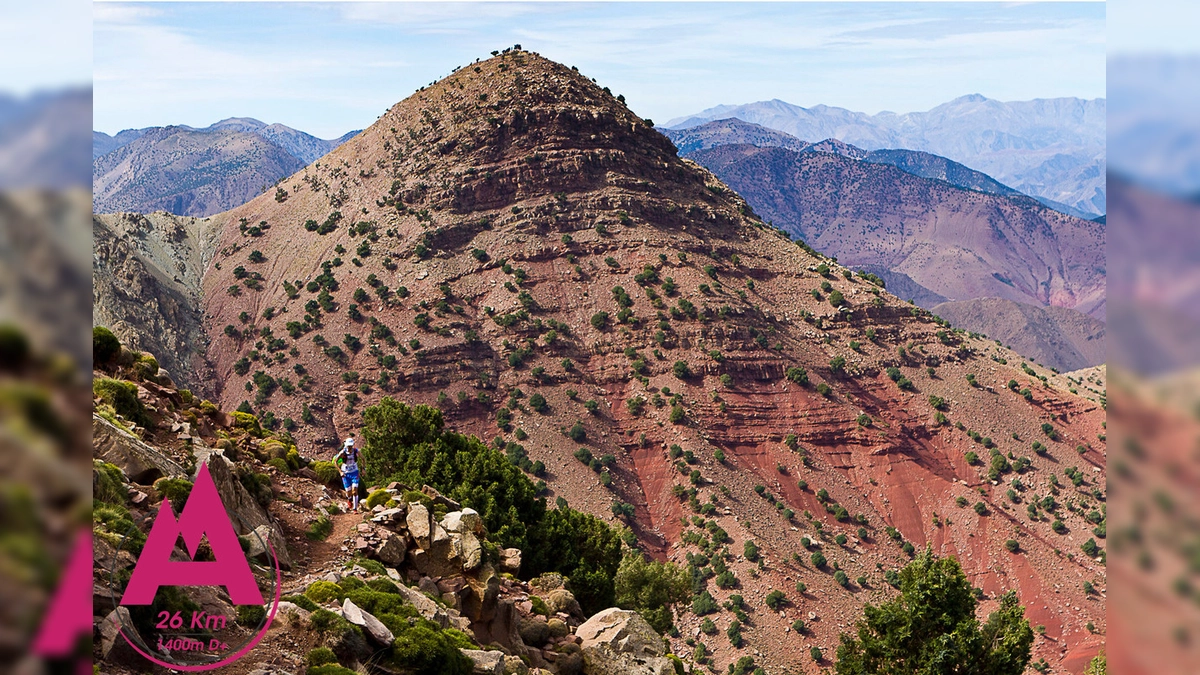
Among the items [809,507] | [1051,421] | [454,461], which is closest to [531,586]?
[454,461]

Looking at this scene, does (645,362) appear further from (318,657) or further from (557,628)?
(318,657)

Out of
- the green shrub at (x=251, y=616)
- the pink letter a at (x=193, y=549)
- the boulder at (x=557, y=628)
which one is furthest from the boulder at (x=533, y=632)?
the pink letter a at (x=193, y=549)

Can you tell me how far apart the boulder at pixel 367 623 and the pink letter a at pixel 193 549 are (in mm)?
6985

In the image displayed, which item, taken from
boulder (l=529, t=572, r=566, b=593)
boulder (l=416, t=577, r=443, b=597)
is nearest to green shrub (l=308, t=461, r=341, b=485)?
boulder (l=416, t=577, r=443, b=597)

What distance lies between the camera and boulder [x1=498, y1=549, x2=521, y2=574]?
92.2ft

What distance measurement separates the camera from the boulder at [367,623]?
17406 millimetres

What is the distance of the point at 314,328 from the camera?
9694 cm

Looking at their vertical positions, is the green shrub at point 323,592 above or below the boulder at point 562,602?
above

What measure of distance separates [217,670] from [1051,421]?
9429 cm

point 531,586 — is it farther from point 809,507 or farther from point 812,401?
point 812,401

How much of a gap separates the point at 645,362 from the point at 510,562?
214 ft

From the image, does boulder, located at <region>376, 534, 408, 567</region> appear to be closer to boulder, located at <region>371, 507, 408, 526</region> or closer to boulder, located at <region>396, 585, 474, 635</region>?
boulder, located at <region>371, 507, 408, 526</region>

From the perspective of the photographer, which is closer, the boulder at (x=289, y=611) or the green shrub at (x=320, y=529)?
the boulder at (x=289, y=611)

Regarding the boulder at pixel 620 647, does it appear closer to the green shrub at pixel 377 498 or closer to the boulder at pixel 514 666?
the boulder at pixel 514 666
